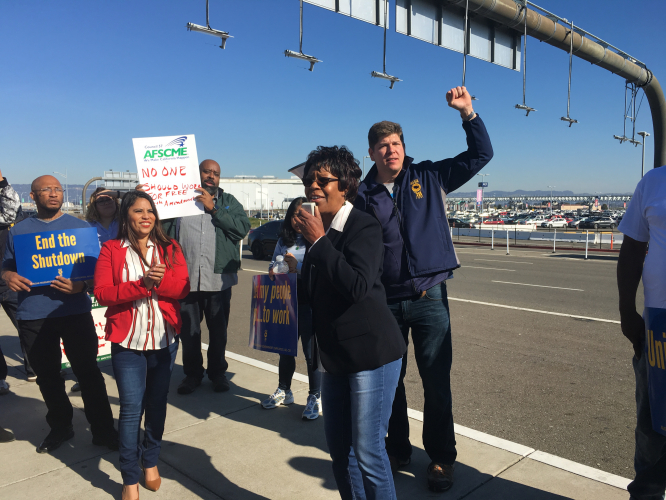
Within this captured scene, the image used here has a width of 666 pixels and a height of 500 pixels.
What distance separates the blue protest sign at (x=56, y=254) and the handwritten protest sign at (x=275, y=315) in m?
1.24

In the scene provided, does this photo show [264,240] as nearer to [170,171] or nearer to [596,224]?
[170,171]

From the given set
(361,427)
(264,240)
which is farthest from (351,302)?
(264,240)

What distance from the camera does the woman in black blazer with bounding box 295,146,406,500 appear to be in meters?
2.08

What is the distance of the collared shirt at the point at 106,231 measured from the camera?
14.8 feet

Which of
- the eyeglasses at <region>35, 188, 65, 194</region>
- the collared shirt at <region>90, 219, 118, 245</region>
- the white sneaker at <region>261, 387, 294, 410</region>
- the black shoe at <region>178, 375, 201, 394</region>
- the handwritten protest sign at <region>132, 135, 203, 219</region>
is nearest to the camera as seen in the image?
the eyeglasses at <region>35, 188, 65, 194</region>

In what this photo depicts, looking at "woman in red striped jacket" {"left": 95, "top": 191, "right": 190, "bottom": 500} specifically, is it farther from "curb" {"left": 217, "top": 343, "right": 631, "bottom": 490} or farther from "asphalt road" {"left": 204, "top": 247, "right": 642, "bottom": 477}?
"asphalt road" {"left": 204, "top": 247, "right": 642, "bottom": 477}

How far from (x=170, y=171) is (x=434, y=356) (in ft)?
8.34

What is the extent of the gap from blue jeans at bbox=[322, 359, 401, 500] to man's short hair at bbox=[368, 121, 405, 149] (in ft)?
4.63

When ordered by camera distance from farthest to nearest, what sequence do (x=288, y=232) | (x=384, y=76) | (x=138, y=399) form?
(x=384, y=76) < (x=288, y=232) < (x=138, y=399)

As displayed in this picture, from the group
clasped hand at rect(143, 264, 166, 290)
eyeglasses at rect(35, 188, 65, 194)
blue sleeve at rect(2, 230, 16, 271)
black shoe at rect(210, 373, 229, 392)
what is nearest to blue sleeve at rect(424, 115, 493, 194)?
clasped hand at rect(143, 264, 166, 290)

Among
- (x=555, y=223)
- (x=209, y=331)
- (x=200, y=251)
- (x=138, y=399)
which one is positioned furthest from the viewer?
(x=555, y=223)

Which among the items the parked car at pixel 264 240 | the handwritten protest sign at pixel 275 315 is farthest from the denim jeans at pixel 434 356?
the parked car at pixel 264 240

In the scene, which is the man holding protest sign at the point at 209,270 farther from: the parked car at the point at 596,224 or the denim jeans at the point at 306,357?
the parked car at the point at 596,224

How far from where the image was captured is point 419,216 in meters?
2.92
